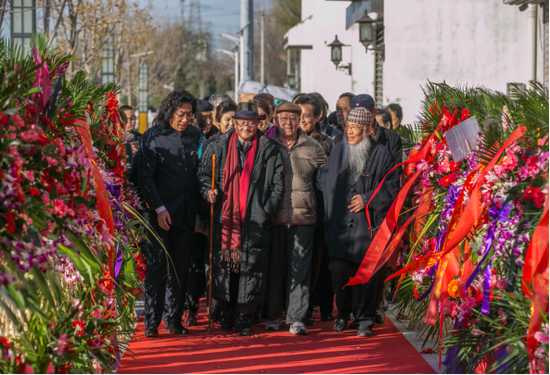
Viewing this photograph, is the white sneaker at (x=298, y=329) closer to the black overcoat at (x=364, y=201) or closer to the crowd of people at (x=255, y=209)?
the crowd of people at (x=255, y=209)

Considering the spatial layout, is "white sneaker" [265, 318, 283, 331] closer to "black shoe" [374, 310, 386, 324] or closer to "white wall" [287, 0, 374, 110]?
"black shoe" [374, 310, 386, 324]

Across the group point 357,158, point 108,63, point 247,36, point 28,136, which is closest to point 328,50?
point 247,36

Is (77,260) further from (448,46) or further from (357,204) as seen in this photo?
(448,46)

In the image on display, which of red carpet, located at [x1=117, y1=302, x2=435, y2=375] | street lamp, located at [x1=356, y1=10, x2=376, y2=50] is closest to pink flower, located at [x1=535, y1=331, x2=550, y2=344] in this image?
red carpet, located at [x1=117, y1=302, x2=435, y2=375]

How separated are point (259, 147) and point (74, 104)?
251 cm

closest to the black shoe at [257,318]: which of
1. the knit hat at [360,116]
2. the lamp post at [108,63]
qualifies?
the knit hat at [360,116]

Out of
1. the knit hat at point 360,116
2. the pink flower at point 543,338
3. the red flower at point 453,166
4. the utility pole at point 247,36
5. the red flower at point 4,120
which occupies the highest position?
the utility pole at point 247,36

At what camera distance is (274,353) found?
5316 millimetres

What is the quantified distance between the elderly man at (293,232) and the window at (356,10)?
999cm

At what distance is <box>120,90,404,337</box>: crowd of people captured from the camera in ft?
Result: 18.9

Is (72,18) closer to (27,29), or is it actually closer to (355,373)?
(27,29)

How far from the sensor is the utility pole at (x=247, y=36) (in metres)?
30.3

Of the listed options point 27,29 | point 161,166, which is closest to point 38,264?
point 161,166

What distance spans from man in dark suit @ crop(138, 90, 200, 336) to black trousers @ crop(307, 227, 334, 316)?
1217mm
